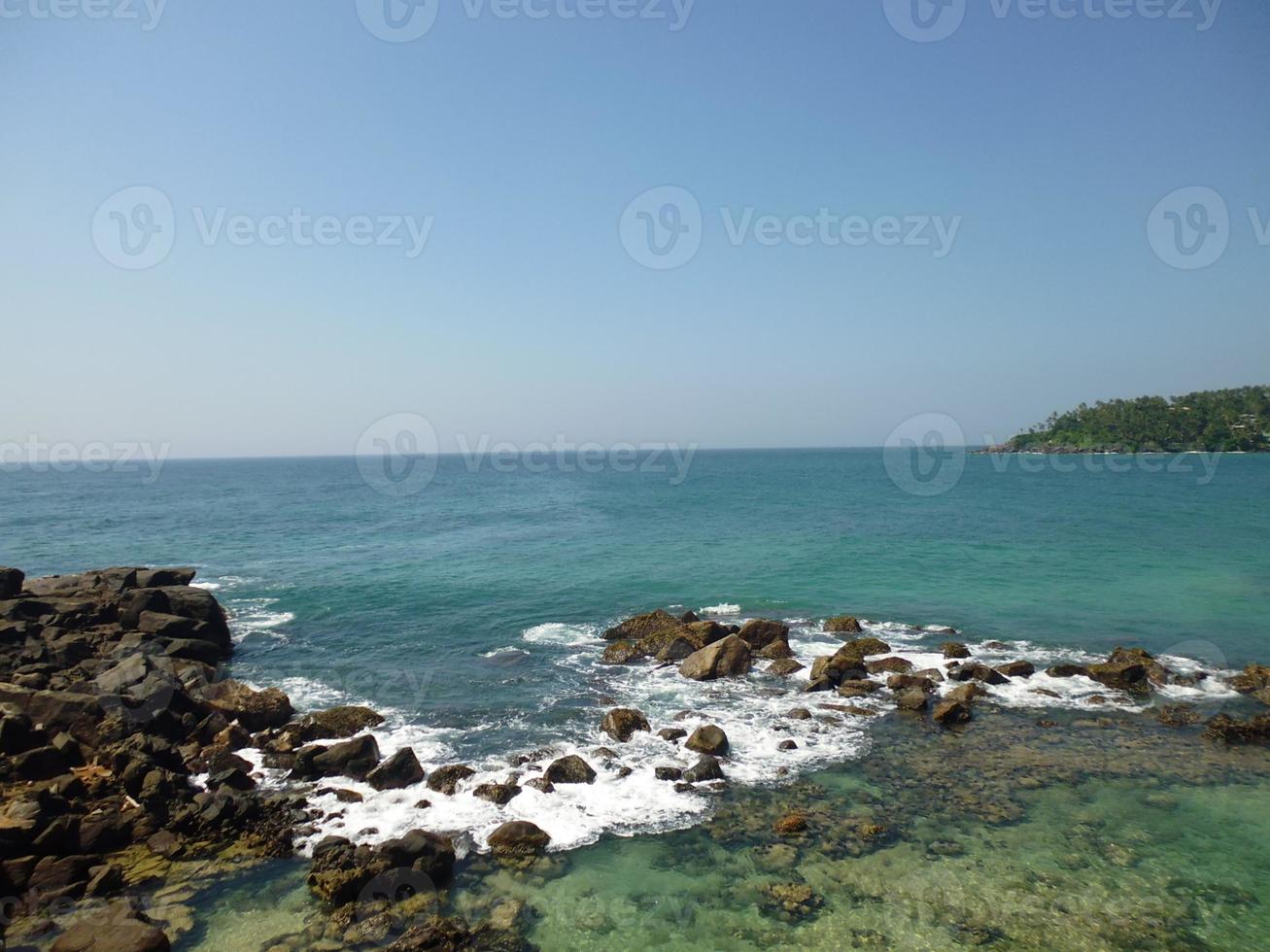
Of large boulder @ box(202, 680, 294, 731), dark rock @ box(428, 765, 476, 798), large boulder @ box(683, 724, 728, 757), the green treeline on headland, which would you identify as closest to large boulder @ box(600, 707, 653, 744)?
large boulder @ box(683, 724, 728, 757)

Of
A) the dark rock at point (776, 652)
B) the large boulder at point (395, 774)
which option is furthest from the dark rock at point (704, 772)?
the dark rock at point (776, 652)

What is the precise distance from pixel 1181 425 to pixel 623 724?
198370mm

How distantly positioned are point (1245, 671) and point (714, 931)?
22.5 metres

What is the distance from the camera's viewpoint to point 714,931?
11258 millimetres

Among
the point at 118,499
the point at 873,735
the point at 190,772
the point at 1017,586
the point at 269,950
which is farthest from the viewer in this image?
the point at 118,499

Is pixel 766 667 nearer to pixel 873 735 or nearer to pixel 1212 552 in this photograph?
pixel 873 735

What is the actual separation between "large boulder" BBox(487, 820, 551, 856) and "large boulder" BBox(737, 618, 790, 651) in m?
14.1

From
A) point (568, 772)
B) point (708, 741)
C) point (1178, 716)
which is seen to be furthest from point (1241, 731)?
point (568, 772)

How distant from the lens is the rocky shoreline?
38.8 ft

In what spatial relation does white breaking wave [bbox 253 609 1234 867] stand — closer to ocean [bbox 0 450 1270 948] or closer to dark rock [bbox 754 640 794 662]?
ocean [bbox 0 450 1270 948]

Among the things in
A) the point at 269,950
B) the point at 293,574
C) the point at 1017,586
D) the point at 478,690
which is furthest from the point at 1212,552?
the point at 293,574

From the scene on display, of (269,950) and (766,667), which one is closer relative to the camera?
(269,950)

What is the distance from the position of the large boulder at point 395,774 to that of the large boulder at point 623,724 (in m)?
5.38

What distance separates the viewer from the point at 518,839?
13.7 metres
